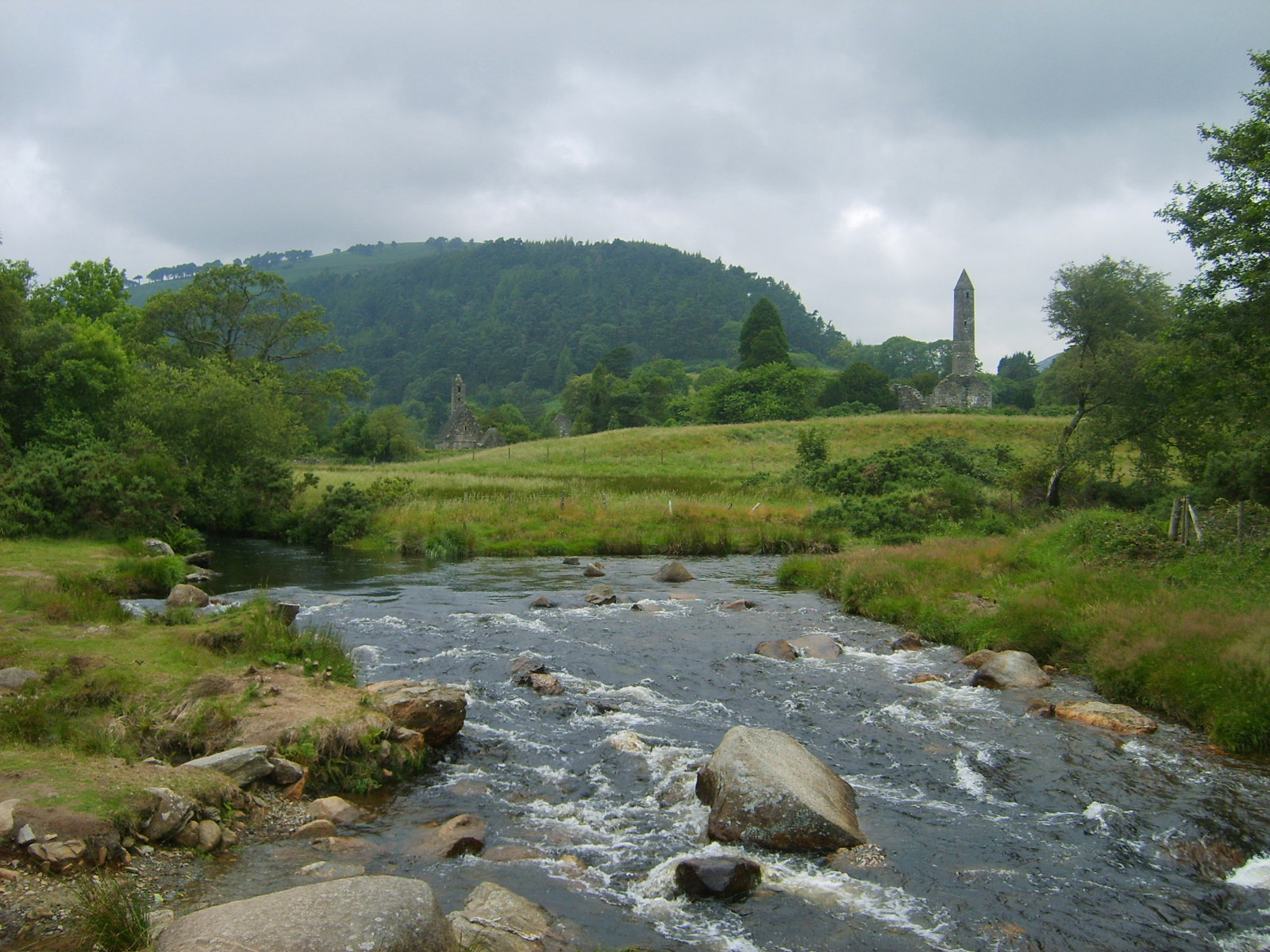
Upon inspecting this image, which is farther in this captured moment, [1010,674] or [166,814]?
[1010,674]

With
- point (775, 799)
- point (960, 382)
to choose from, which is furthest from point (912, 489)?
point (960, 382)

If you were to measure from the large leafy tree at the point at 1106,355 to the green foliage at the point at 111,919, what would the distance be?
A: 33.7 metres

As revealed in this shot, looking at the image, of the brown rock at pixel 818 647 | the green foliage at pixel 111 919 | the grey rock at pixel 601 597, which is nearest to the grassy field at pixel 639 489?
the grey rock at pixel 601 597

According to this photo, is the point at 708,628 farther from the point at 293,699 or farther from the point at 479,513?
the point at 479,513

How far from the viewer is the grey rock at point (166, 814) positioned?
6.95 metres

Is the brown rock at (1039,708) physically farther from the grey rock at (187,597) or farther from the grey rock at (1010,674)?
the grey rock at (187,597)

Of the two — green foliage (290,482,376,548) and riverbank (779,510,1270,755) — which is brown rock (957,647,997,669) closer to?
riverbank (779,510,1270,755)

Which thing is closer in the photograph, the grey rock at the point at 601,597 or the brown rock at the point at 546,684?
the brown rock at the point at 546,684

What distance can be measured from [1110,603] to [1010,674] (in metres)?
2.93

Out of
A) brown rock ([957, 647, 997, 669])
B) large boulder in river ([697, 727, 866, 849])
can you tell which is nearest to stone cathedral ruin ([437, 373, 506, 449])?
brown rock ([957, 647, 997, 669])

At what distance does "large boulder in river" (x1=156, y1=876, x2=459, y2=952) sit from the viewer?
4.89 m

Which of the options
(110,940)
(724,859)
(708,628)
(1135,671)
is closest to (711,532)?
(708,628)

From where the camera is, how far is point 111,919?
17.5 ft

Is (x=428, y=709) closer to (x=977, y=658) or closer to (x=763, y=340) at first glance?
(x=977, y=658)
